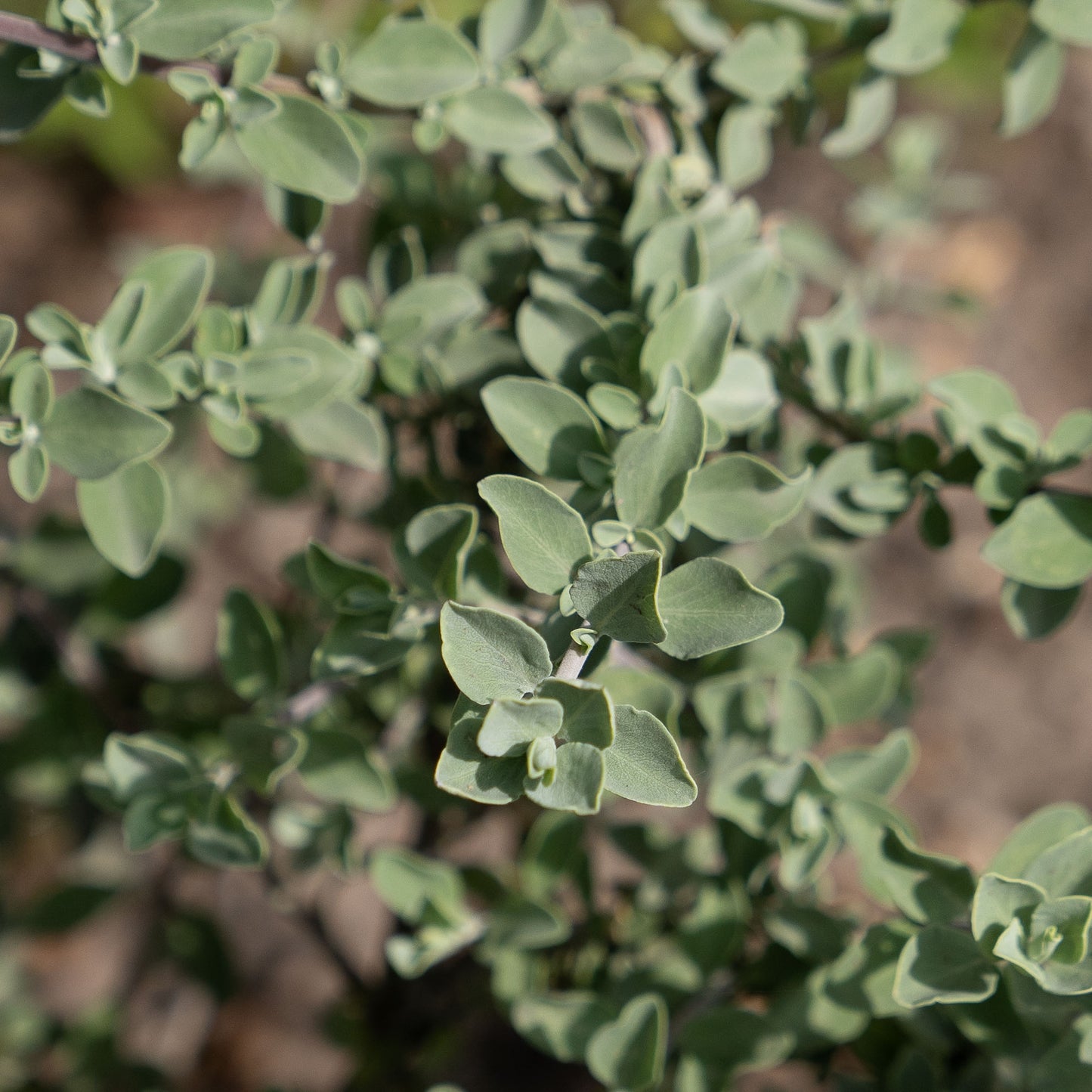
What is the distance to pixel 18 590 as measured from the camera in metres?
1.14

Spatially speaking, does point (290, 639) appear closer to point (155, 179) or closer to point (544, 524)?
point (544, 524)

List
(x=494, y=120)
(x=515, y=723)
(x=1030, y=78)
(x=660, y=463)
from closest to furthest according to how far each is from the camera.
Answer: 1. (x=515, y=723)
2. (x=660, y=463)
3. (x=494, y=120)
4. (x=1030, y=78)

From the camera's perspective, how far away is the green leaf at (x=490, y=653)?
0.53m

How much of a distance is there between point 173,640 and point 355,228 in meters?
1.03

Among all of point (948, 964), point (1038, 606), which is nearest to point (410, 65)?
point (1038, 606)

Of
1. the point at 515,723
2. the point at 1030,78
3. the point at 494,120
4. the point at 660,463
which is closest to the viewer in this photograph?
the point at 515,723

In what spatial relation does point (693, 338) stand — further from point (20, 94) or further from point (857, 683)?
point (20, 94)

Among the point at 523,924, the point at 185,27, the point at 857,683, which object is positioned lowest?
the point at 523,924

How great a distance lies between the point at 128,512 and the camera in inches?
30.5

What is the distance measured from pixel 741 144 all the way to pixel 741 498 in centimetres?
41

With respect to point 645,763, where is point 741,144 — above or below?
above

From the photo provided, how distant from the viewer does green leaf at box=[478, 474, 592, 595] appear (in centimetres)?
57

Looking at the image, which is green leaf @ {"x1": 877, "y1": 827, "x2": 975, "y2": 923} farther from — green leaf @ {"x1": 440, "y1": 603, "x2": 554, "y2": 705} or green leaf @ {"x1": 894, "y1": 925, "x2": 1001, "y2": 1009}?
green leaf @ {"x1": 440, "y1": 603, "x2": 554, "y2": 705}

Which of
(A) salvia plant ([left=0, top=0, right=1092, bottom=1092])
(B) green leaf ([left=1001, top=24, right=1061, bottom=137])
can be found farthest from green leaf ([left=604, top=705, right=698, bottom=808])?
(B) green leaf ([left=1001, top=24, right=1061, bottom=137])
